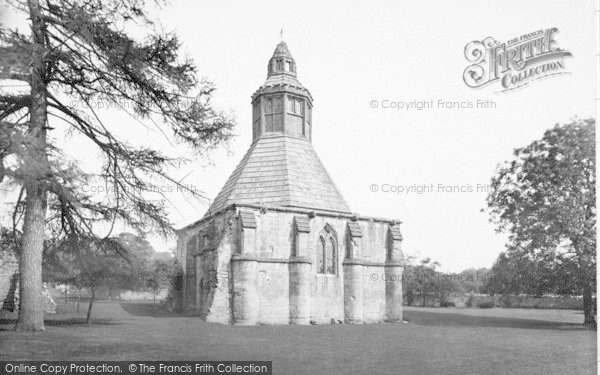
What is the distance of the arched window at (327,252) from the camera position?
24234 mm

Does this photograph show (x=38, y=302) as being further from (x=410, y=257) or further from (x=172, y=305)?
(x=410, y=257)

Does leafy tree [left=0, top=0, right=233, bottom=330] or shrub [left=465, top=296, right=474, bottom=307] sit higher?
leafy tree [left=0, top=0, right=233, bottom=330]

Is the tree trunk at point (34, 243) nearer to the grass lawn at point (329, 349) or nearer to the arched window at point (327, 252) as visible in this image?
the grass lawn at point (329, 349)

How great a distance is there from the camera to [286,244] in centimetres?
2312

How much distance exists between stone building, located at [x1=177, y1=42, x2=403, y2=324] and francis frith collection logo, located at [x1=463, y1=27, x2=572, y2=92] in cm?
1239

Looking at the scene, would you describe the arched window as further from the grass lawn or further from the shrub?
the shrub

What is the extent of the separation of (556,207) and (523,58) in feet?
32.3

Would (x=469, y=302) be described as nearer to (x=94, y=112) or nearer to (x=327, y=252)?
(x=327, y=252)

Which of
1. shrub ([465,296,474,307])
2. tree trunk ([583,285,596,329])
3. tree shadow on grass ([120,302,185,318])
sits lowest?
shrub ([465,296,474,307])

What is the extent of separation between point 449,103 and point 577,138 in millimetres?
9186

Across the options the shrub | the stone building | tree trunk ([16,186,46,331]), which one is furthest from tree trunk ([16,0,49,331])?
the shrub

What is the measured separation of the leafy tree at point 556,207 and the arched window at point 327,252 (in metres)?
7.21

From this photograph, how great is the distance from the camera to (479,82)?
1291cm

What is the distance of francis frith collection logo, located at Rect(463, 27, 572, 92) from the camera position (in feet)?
40.8
